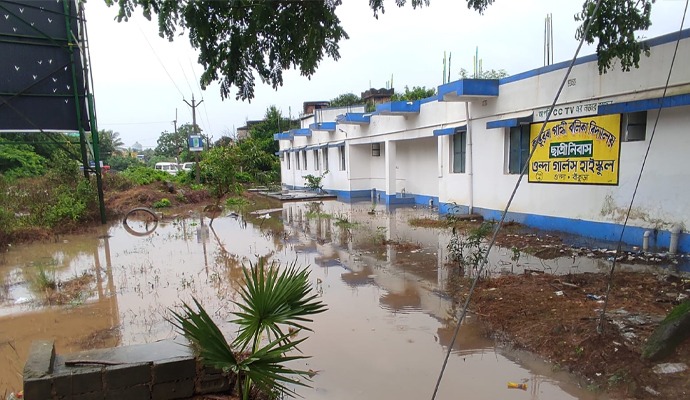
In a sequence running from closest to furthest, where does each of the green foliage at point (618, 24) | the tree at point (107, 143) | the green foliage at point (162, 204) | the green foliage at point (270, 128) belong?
1. the green foliage at point (618, 24)
2. the green foliage at point (162, 204)
3. the green foliage at point (270, 128)
4. the tree at point (107, 143)

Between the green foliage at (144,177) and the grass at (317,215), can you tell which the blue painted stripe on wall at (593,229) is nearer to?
the grass at (317,215)

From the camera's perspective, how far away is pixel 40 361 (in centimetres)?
314

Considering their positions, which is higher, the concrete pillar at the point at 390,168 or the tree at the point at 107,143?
the tree at the point at 107,143

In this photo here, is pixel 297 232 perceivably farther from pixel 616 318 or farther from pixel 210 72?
pixel 616 318

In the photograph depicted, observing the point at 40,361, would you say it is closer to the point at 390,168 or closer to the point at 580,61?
the point at 580,61

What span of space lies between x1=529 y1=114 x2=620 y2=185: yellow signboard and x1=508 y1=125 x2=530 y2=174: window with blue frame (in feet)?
0.95

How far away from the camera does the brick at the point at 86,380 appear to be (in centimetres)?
304

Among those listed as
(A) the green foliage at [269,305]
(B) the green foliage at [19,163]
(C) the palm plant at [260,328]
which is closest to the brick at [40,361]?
(C) the palm plant at [260,328]

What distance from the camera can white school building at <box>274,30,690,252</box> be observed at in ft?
24.5

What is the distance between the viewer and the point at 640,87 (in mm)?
7859

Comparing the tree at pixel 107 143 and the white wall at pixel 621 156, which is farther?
the tree at pixel 107 143

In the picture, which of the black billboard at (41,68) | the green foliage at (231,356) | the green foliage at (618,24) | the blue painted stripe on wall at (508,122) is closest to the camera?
the green foliage at (231,356)

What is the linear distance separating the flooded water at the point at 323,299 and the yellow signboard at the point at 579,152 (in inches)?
101

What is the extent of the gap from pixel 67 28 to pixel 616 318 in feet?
49.4
